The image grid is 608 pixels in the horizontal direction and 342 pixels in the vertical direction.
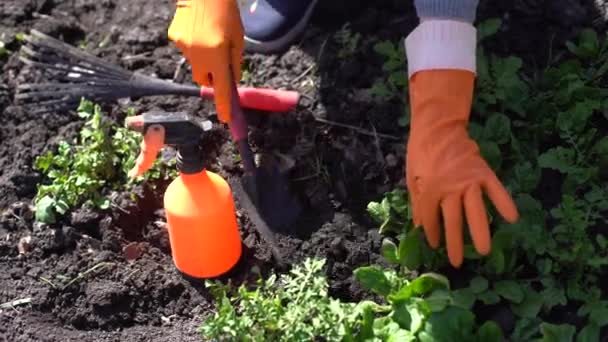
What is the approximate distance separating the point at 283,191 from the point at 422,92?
1.52ft

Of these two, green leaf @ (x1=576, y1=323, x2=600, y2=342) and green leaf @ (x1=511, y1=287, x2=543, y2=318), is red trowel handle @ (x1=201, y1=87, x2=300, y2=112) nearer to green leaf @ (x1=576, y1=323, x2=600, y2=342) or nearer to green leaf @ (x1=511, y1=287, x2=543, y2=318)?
green leaf @ (x1=511, y1=287, x2=543, y2=318)

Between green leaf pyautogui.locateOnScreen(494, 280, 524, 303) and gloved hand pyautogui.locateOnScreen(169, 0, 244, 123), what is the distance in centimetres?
65

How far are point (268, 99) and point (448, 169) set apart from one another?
2.04 feet

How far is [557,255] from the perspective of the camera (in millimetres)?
1898

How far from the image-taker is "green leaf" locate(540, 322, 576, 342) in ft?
5.73

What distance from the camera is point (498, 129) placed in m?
2.11

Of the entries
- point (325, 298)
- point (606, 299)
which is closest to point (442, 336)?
point (325, 298)

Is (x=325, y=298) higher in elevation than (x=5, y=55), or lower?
lower

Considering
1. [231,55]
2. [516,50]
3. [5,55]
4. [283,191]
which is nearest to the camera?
[231,55]

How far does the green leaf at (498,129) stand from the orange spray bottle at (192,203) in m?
0.58

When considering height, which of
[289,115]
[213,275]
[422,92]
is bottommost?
[213,275]

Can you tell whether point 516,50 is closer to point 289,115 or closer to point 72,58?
point 289,115

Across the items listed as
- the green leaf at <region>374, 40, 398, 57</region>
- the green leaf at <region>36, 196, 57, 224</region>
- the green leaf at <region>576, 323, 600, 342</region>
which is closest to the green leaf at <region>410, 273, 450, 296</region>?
the green leaf at <region>576, 323, 600, 342</region>

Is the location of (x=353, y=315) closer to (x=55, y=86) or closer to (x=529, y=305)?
(x=529, y=305)
